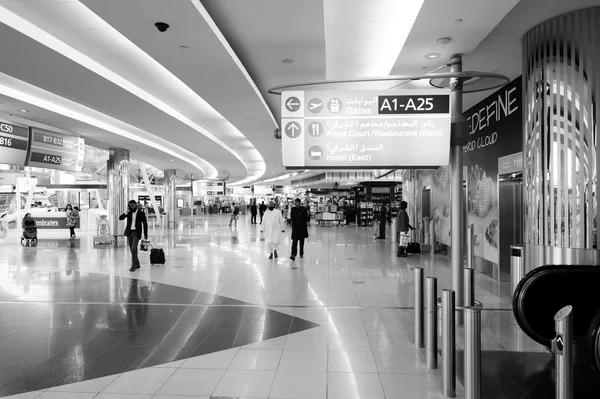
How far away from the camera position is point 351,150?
4.81 metres

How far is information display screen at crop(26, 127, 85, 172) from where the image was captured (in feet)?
34.3

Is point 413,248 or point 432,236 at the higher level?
point 432,236

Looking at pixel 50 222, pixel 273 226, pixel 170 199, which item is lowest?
pixel 50 222

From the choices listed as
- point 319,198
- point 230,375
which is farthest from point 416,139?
point 319,198

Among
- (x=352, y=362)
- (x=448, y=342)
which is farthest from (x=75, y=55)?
(x=448, y=342)

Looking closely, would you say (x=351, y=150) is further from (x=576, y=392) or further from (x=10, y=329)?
(x=10, y=329)

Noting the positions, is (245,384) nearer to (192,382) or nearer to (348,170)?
(192,382)

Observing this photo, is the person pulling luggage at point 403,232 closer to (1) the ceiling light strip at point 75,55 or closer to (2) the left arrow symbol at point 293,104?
(1) the ceiling light strip at point 75,55

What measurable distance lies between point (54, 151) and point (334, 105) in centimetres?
952

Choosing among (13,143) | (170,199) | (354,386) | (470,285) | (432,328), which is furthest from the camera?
(170,199)

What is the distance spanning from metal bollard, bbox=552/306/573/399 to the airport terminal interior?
0.5 inches

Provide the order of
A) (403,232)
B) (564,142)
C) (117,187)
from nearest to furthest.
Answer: (564,142) → (403,232) → (117,187)

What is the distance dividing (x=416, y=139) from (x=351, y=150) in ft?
2.52

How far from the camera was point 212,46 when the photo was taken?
6020 millimetres
